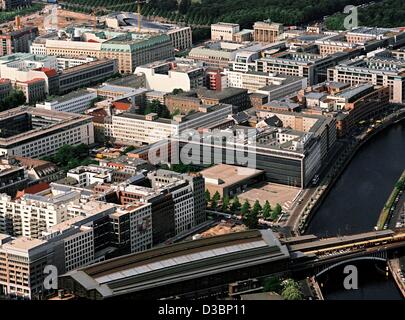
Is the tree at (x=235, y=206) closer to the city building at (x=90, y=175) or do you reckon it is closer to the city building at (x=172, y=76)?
the city building at (x=90, y=175)

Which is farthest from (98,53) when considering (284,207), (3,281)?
(3,281)

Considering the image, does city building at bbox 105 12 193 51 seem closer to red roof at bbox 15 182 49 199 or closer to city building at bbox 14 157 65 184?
city building at bbox 14 157 65 184

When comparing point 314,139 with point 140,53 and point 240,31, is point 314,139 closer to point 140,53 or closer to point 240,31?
point 140,53

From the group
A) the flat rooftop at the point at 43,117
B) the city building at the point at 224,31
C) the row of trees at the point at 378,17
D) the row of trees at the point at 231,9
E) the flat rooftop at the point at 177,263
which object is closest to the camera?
the flat rooftop at the point at 177,263

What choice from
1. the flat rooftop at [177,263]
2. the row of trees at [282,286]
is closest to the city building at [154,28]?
the flat rooftop at [177,263]

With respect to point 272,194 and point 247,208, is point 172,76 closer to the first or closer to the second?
point 272,194

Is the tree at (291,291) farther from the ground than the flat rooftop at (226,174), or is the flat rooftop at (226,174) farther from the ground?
the tree at (291,291)
